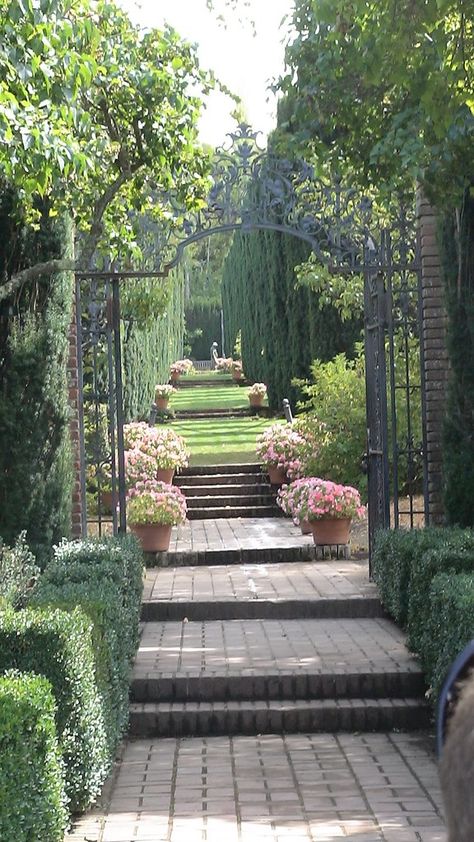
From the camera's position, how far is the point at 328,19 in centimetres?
753

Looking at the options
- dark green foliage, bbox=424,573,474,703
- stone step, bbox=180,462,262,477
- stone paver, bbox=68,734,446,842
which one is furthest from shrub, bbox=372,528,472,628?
stone step, bbox=180,462,262,477

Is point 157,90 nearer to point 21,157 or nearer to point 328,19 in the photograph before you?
point 328,19

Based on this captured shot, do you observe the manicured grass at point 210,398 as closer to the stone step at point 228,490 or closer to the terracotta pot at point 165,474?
the stone step at point 228,490

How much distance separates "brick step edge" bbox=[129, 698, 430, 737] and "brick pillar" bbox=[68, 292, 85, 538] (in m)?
3.19

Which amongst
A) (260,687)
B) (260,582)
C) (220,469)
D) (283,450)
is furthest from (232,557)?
(220,469)

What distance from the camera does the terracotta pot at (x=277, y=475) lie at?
17.4m

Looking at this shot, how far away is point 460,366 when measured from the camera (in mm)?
9734

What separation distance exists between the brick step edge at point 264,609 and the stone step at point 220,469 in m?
8.64

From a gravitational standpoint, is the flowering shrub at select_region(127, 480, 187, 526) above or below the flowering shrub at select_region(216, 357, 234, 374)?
below

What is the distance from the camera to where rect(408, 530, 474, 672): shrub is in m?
7.57

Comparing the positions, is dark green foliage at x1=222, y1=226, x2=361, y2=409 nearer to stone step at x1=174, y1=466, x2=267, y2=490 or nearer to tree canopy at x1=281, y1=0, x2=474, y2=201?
stone step at x1=174, y1=466, x2=267, y2=490

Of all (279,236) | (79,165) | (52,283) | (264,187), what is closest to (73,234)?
(52,283)

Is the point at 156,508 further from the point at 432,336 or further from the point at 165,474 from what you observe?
the point at 165,474

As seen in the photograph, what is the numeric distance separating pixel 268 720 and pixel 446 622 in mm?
1395
